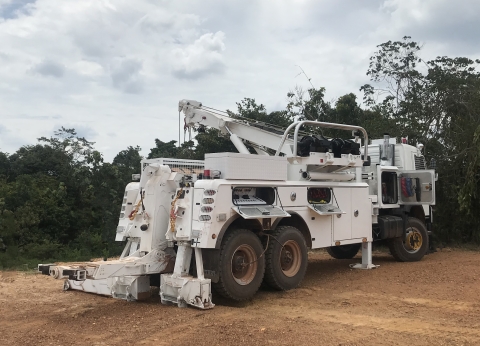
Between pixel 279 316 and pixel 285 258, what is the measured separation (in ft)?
5.92

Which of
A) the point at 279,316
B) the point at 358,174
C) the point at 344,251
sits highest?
the point at 358,174

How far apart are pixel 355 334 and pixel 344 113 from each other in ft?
51.9

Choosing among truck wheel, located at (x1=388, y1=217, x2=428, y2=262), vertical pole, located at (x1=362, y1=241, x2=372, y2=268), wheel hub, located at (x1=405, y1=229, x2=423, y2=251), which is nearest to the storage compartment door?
truck wheel, located at (x1=388, y1=217, x2=428, y2=262)

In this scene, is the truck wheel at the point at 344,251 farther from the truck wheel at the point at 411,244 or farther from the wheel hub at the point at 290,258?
the wheel hub at the point at 290,258

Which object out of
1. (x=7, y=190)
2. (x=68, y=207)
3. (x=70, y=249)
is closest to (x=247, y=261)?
(x=70, y=249)

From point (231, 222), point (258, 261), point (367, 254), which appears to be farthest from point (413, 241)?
point (231, 222)

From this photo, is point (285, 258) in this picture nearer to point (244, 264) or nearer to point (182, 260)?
point (244, 264)

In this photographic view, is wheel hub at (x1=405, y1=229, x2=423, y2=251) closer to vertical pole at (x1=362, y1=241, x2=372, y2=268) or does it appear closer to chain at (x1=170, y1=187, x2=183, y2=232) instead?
vertical pole at (x1=362, y1=241, x2=372, y2=268)

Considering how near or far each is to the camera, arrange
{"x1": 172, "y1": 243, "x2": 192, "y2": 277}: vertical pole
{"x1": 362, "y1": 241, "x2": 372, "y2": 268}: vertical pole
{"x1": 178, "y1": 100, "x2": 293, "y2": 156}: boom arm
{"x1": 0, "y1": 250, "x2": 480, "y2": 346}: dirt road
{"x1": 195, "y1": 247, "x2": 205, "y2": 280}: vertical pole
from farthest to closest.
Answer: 1. {"x1": 178, "y1": 100, "x2": 293, "y2": 156}: boom arm
2. {"x1": 362, "y1": 241, "x2": 372, "y2": 268}: vertical pole
3. {"x1": 172, "y1": 243, "x2": 192, "y2": 277}: vertical pole
4. {"x1": 195, "y1": 247, "x2": 205, "y2": 280}: vertical pole
5. {"x1": 0, "y1": 250, "x2": 480, "y2": 346}: dirt road

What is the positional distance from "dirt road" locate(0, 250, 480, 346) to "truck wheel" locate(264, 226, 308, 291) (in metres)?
0.21

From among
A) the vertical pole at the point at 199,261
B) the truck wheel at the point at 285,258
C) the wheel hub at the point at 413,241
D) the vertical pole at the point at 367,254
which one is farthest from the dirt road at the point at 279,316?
the wheel hub at the point at 413,241

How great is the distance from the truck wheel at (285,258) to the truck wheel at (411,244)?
383 cm

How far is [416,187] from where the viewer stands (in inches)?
472

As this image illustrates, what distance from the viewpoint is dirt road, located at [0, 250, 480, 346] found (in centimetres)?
584
